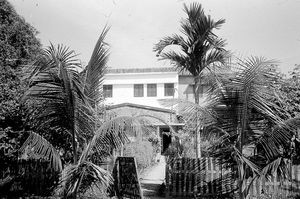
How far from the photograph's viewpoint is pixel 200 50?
407 inches

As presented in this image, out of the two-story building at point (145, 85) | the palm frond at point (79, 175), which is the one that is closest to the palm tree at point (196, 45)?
the palm frond at point (79, 175)

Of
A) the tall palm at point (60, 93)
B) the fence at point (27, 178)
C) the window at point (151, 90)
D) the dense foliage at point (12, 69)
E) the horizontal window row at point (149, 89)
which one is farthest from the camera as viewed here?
the window at point (151, 90)

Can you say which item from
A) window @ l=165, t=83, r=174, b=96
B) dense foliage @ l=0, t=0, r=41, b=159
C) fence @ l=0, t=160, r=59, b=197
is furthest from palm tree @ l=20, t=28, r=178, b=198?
window @ l=165, t=83, r=174, b=96

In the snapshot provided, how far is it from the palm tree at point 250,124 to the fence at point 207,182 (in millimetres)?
1418

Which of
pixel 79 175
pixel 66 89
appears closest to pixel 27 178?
pixel 79 175

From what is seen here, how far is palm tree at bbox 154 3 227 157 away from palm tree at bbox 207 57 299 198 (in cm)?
268

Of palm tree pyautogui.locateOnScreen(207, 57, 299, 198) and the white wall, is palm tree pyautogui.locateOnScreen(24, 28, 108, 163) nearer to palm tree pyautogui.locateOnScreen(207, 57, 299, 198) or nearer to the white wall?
palm tree pyautogui.locateOnScreen(207, 57, 299, 198)

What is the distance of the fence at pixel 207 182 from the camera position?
862 cm

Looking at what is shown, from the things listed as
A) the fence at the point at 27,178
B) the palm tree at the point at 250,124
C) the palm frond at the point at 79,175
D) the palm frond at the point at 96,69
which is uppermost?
the palm frond at the point at 96,69

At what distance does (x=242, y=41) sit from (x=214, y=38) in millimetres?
1326

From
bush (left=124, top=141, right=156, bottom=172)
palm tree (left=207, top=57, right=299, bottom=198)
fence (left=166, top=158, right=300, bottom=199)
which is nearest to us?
palm tree (left=207, top=57, right=299, bottom=198)

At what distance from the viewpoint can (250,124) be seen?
7188mm

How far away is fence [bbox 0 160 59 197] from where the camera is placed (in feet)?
32.2

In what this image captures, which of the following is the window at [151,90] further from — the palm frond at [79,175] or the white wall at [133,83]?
the palm frond at [79,175]
